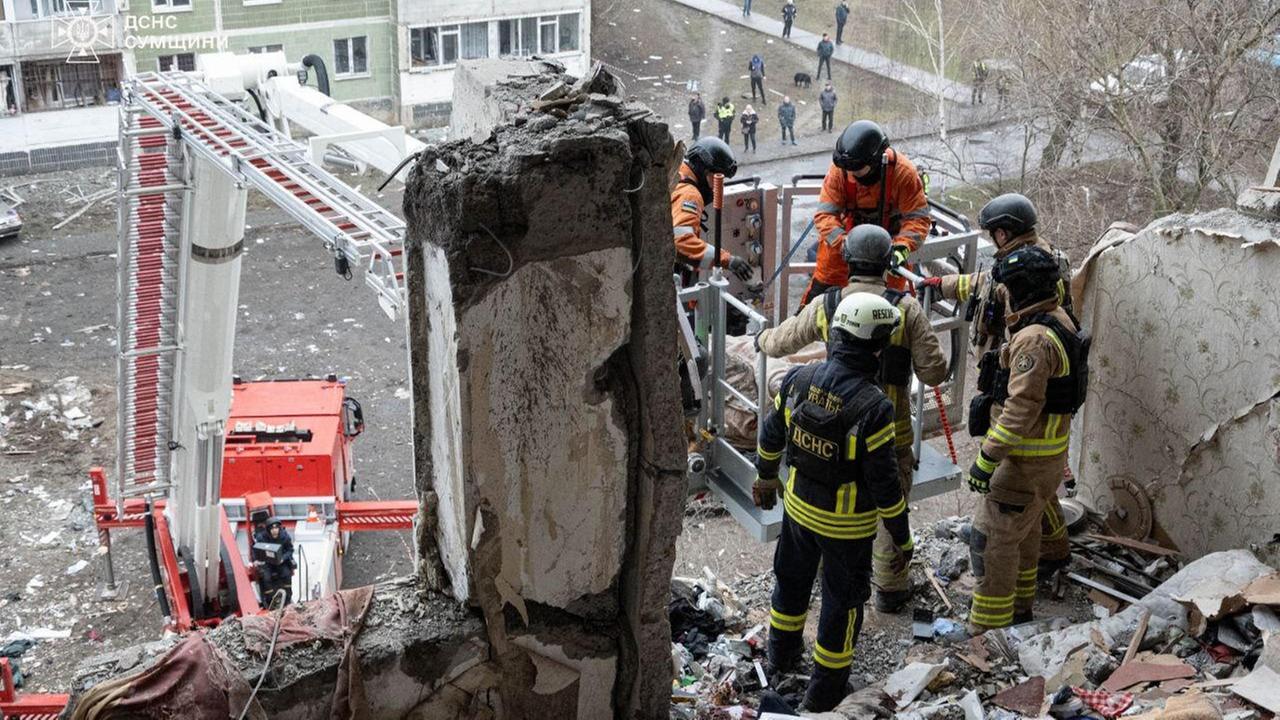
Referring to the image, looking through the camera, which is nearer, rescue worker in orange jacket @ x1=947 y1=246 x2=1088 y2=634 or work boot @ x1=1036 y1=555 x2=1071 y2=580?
rescue worker in orange jacket @ x1=947 y1=246 x2=1088 y2=634

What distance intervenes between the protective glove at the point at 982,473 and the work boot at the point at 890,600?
1.13 meters

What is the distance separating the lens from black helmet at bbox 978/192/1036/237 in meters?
6.83

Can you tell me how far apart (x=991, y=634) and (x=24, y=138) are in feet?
66.9

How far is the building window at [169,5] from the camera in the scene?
22.6m

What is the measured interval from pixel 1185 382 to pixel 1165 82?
10.9 meters

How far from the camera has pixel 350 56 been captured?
24.6m

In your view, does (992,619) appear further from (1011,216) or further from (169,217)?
(169,217)

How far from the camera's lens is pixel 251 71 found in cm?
931

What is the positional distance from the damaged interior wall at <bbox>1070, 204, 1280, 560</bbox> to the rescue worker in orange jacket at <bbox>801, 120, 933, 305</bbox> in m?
1.15

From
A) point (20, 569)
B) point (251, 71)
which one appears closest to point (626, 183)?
point (251, 71)

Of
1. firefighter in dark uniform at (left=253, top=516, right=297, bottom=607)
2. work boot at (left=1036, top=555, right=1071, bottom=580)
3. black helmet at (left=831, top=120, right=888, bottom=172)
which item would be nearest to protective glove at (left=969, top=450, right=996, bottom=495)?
work boot at (left=1036, top=555, right=1071, bottom=580)

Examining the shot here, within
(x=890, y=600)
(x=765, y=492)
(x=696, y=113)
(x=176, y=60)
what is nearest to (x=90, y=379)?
(x=176, y=60)

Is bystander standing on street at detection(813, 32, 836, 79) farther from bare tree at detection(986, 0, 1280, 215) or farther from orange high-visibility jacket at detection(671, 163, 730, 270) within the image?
orange high-visibility jacket at detection(671, 163, 730, 270)

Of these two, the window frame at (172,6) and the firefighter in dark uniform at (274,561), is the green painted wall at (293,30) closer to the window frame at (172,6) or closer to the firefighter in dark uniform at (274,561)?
the window frame at (172,6)
